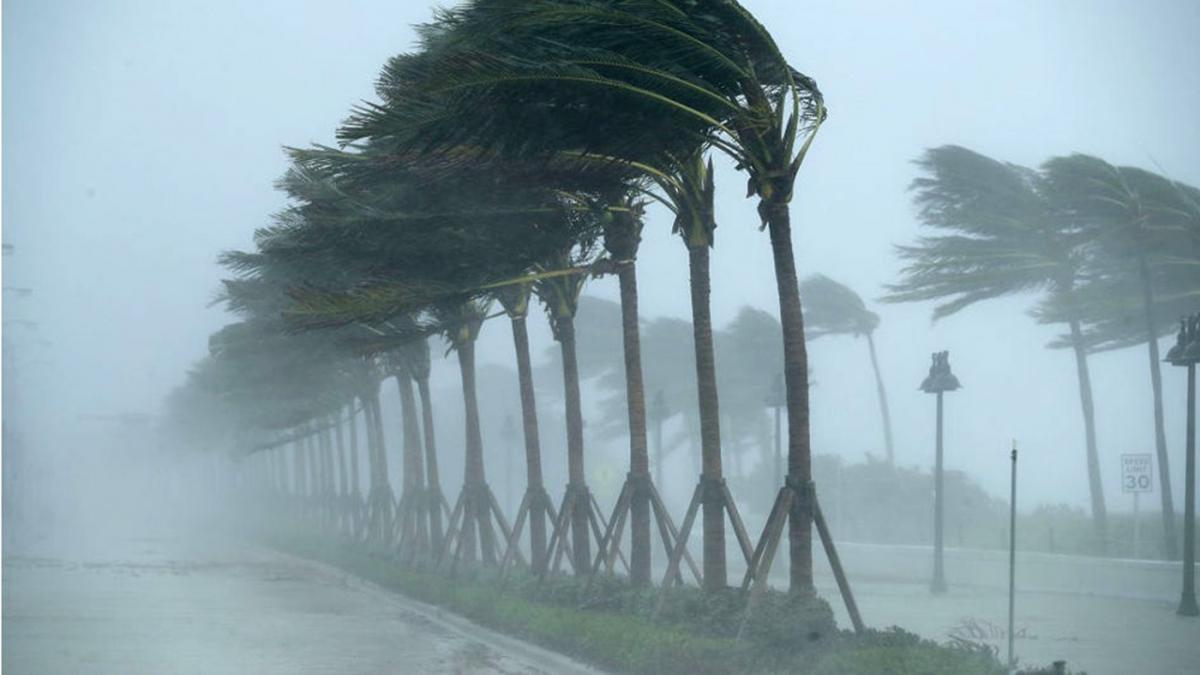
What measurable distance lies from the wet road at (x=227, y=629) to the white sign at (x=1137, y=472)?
486 inches

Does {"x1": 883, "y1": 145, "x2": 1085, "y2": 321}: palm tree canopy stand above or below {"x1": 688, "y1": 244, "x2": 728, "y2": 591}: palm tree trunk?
above

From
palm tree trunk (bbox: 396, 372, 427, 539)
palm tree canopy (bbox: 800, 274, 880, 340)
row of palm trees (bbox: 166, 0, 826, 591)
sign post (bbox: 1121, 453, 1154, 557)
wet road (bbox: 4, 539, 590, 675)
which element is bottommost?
wet road (bbox: 4, 539, 590, 675)

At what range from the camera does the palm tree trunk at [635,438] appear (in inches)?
802

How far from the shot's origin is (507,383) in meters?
73.2

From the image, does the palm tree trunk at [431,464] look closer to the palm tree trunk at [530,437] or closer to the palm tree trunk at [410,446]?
the palm tree trunk at [410,446]

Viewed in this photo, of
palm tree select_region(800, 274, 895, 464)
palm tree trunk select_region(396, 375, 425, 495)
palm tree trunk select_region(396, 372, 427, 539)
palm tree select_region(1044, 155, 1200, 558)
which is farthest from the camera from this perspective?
palm tree select_region(800, 274, 895, 464)

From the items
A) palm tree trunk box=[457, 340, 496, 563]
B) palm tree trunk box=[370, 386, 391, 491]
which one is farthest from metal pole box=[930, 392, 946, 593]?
palm tree trunk box=[370, 386, 391, 491]

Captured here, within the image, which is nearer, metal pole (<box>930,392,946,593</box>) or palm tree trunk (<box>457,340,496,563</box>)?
palm tree trunk (<box>457,340,496,563</box>)

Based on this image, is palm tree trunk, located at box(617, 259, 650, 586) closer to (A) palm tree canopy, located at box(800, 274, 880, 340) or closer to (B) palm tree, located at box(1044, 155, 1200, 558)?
(B) palm tree, located at box(1044, 155, 1200, 558)

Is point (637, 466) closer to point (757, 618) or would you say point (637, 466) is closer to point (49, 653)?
point (757, 618)

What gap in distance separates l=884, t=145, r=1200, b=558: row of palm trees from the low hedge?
14.0 meters

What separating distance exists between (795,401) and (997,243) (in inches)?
891

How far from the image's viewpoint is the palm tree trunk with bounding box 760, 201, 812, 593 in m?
15.2

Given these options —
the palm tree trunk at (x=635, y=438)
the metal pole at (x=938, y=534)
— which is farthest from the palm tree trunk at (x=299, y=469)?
the palm tree trunk at (x=635, y=438)
